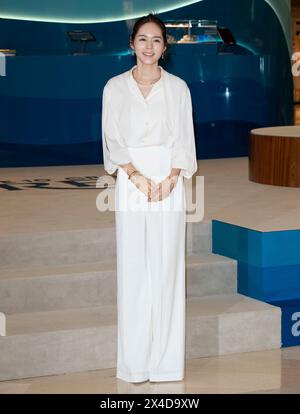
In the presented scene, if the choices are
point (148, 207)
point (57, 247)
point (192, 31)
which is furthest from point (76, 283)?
point (192, 31)

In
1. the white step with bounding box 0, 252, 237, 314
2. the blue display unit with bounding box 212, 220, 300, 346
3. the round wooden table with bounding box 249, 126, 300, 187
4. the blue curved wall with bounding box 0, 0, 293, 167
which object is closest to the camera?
the white step with bounding box 0, 252, 237, 314

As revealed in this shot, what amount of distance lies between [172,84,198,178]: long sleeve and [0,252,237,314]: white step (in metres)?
0.97

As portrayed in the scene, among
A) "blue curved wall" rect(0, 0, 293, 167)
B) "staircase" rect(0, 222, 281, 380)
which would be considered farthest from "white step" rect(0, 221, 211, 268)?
"blue curved wall" rect(0, 0, 293, 167)

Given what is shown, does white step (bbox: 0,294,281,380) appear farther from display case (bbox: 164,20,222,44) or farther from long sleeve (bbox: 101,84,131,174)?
display case (bbox: 164,20,222,44)

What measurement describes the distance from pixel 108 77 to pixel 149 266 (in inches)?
187

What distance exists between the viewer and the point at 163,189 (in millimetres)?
3461

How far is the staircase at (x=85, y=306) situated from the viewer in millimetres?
3877

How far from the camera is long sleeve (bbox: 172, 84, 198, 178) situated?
137 inches

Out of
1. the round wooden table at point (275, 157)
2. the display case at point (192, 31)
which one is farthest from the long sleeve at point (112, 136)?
the display case at point (192, 31)

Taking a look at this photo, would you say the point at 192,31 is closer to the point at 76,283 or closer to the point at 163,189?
the point at 76,283

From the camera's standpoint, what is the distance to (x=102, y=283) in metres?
4.29
